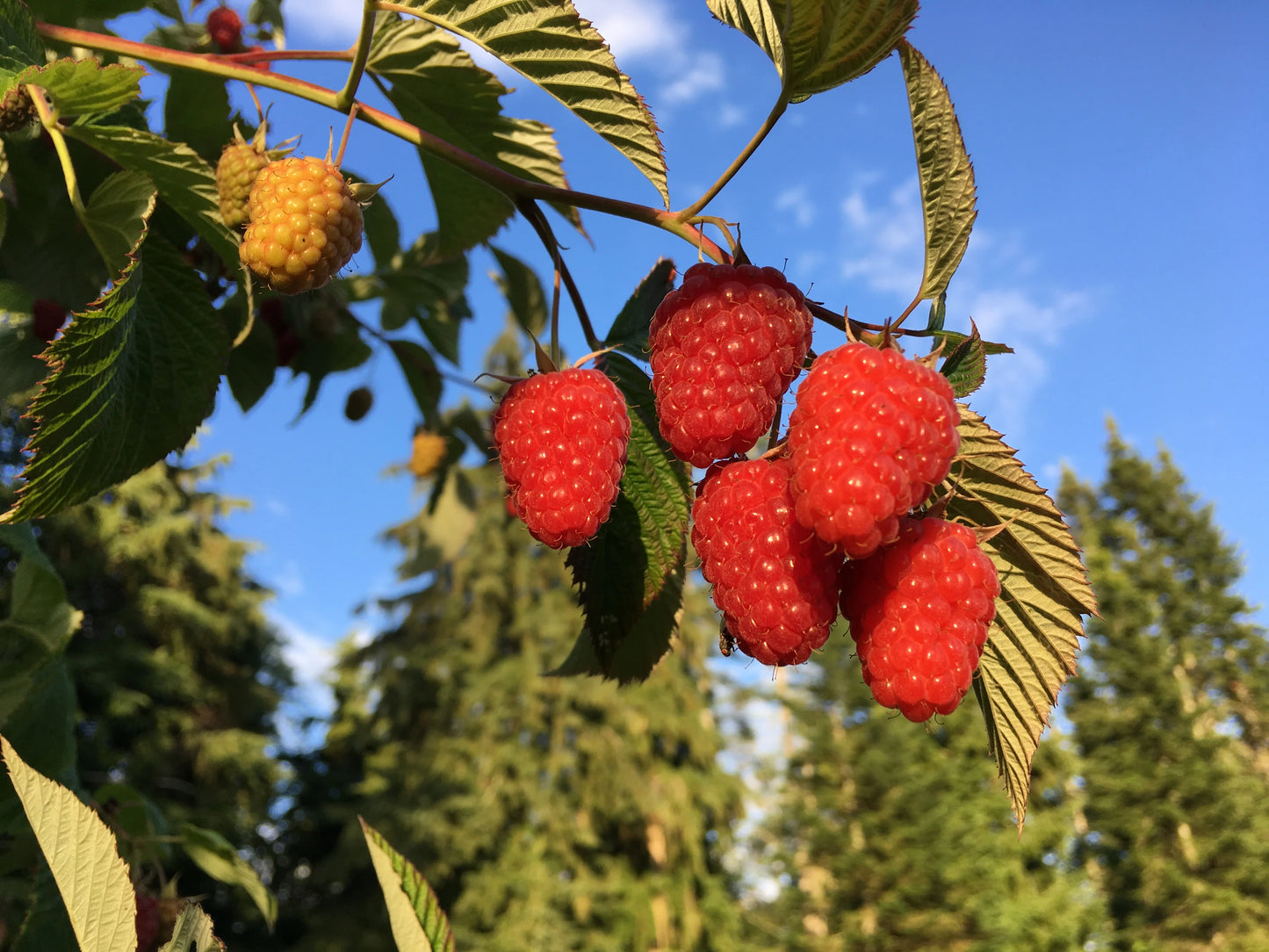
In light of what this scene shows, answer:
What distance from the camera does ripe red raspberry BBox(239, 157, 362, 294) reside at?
2.21 feet

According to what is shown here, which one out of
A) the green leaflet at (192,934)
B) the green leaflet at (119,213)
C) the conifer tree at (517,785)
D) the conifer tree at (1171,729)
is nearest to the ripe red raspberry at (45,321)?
the green leaflet at (119,213)

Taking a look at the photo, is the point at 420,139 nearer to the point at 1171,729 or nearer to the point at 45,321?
the point at 45,321

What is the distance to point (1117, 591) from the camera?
64.5 feet

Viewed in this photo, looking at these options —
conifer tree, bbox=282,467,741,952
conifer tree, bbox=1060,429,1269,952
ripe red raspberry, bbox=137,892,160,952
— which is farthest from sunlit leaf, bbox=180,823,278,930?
conifer tree, bbox=1060,429,1269,952

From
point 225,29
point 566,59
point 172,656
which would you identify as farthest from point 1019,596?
point 172,656

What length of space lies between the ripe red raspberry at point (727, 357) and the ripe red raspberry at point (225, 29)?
1217mm

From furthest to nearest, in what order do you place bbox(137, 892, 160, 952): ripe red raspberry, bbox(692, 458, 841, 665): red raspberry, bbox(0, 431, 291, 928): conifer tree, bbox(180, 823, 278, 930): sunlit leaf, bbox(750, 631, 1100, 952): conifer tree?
bbox(750, 631, 1100, 952): conifer tree → bbox(0, 431, 291, 928): conifer tree → bbox(180, 823, 278, 930): sunlit leaf → bbox(137, 892, 160, 952): ripe red raspberry → bbox(692, 458, 841, 665): red raspberry

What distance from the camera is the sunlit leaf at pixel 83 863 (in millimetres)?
543

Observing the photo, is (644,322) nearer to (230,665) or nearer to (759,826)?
(230,665)

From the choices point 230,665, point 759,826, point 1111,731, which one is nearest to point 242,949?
point 230,665

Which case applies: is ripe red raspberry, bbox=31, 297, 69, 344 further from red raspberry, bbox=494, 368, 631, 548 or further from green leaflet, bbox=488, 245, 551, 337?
green leaflet, bbox=488, 245, 551, 337

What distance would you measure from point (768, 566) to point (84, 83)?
2.01 feet

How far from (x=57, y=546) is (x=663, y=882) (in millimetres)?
9844

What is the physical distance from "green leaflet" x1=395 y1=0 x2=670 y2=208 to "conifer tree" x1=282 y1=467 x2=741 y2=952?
11522mm
